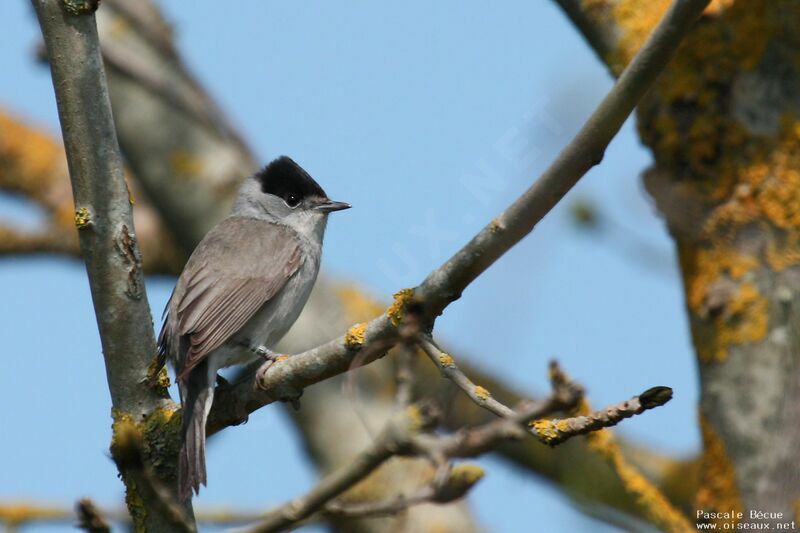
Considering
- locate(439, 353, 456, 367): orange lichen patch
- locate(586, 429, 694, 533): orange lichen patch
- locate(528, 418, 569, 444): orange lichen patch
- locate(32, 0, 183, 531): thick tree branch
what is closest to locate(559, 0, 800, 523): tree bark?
locate(586, 429, 694, 533): orange lichen patch

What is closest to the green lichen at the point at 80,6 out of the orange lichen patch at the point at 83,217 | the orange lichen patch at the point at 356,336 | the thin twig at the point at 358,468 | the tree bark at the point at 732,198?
the orange lichen patch at the point at 83,217

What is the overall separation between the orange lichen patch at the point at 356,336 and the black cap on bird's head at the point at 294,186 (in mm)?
3253

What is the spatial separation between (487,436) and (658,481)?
20.5 ft

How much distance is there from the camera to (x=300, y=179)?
22.1ft

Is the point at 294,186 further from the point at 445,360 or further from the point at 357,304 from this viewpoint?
the point at 445,360

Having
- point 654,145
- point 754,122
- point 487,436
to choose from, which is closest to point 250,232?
point 654,145

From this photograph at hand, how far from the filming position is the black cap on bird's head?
6664 millimetres

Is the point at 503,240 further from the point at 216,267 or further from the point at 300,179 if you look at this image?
the point at 300,179

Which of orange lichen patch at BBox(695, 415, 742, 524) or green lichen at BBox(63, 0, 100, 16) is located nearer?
green lichen at BBox(63, 0, 100, 16)

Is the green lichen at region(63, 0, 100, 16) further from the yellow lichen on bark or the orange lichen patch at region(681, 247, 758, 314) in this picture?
the yellow lichen on bark

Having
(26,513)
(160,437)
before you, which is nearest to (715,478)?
(160,437)

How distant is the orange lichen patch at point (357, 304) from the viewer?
8.63 metres

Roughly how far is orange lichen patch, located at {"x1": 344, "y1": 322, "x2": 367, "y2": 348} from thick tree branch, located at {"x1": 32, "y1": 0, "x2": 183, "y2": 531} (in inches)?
34.1

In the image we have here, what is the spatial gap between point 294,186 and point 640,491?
3.15 metres
